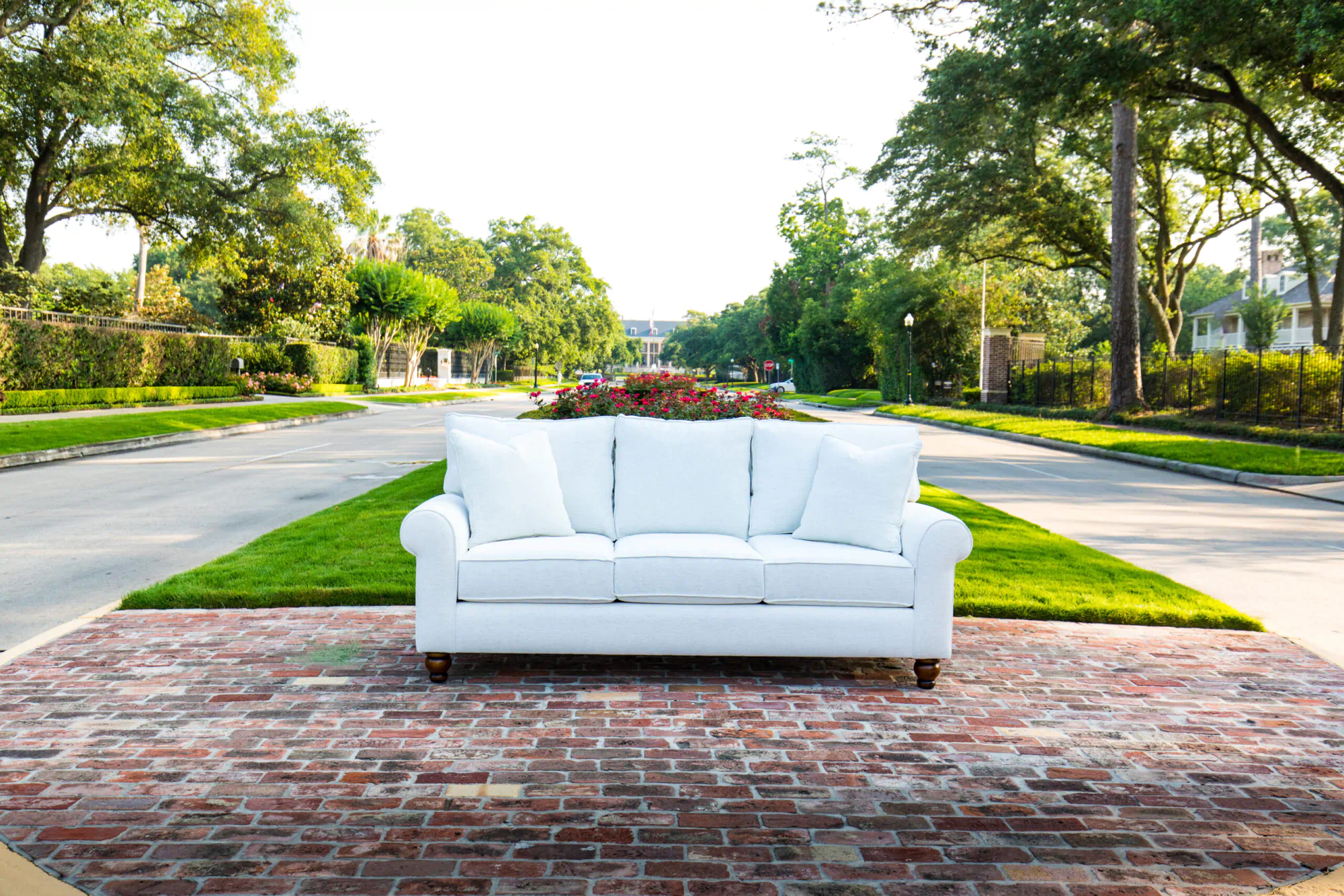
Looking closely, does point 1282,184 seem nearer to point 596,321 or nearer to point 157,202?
point 157,202

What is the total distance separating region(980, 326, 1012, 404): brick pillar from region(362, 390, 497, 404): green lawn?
2158 centimetres

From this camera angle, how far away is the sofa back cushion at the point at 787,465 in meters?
5.43

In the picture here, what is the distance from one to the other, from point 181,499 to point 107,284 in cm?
2410

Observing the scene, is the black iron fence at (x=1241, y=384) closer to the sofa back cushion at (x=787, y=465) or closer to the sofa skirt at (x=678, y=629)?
the sofa back cushion at (x=787, y=465)

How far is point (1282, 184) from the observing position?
2786 centimetres

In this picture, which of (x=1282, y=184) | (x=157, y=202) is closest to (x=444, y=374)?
(x=157, y=202)

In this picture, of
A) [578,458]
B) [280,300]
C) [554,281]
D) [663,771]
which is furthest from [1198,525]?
[554,281]

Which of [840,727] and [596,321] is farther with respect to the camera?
[596,321]

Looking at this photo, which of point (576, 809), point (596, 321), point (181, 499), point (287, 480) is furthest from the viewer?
point (596, 321)

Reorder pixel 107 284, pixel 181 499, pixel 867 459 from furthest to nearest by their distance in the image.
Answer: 1. pixel 107 284
2. pixel 181 499
3. pixel 867 459

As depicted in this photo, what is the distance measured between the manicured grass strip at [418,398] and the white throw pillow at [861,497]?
33585mm

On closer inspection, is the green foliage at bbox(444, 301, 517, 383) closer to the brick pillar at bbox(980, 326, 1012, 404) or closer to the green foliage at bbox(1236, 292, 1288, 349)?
the brick pillar at bbox(980, 326, 1012, 404)

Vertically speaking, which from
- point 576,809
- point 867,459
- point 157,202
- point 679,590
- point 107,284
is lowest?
point 576,809

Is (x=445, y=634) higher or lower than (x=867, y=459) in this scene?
lower
